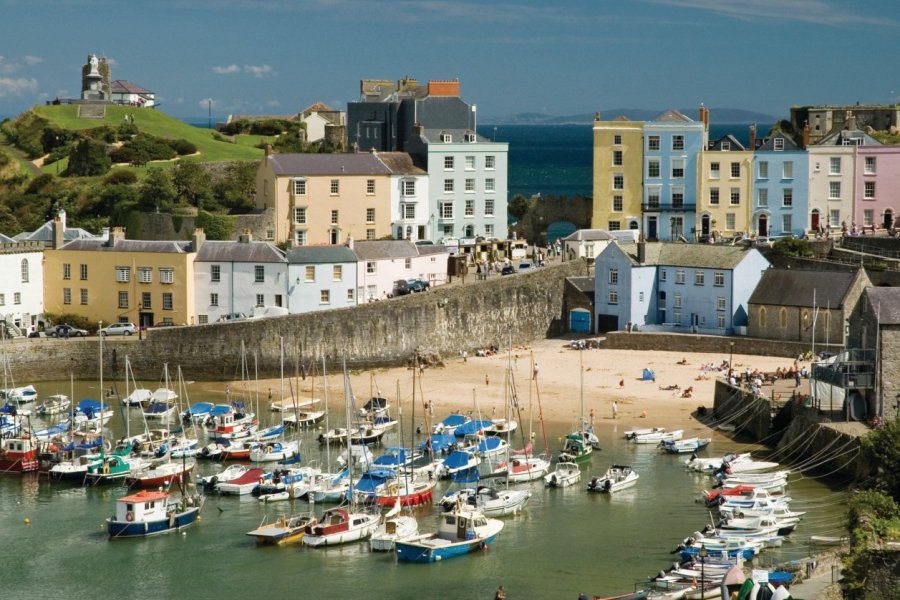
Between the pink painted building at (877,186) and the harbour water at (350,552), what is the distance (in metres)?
31.0

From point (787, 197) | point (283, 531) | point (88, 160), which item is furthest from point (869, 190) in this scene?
point (283, 531)

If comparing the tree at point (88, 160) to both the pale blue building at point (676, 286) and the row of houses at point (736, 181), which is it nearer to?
the row of houses at point (736, 181)

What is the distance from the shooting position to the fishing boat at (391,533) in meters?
41.0

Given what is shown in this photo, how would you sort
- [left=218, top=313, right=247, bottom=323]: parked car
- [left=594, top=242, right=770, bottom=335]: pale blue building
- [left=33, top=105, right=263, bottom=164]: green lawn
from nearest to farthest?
[left=218, top=313, right=247, bottom=323]: parked car < [left=594, top=242, right=770, bottom=335]: pale blue building < [left=33, top=105, right=263, bottom=164]: green lawn

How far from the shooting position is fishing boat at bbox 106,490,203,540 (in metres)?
42.7

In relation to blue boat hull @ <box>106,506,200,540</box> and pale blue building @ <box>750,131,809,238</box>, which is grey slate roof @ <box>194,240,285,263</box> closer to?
pale blue building @ <box>750,131,809,238</box>

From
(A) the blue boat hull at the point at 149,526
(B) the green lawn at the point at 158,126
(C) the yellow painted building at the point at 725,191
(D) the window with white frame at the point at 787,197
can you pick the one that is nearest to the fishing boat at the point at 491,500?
(A) the blue boat hull at the point at 149,526

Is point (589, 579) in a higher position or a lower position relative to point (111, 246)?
lower

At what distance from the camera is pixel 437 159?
260 ft

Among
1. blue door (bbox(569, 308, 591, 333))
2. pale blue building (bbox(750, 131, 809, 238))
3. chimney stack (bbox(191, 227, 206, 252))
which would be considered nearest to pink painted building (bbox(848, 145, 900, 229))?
pale blue building (bbox(750, 131, 809, 238))

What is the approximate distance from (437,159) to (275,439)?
97.5 feet

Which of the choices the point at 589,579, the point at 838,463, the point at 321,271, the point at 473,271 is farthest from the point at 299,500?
the point at 473,271

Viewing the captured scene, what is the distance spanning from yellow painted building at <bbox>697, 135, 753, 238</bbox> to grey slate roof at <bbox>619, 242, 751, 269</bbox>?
21.5ft

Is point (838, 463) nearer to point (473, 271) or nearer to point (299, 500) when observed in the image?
point (299, 500)
